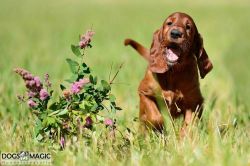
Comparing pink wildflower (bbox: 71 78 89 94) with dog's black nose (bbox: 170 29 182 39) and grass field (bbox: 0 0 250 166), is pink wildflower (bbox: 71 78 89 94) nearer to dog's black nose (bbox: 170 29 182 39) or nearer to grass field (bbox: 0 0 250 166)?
grass field (bbox: 0 0 250 166)

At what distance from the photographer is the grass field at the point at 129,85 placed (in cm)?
375

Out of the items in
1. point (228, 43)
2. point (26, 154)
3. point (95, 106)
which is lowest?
point (26, 154)

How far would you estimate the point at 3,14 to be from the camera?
21.1m

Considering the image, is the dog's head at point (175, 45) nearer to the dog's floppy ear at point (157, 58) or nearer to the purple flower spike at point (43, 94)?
the dog's floppy ear at point (157, 58)

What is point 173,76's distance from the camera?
4.84 metres

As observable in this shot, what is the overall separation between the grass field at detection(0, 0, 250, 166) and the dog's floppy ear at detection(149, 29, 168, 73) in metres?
0.36

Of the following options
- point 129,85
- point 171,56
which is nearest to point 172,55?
point 171,56

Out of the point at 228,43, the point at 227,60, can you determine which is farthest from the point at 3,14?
the point at 227,60

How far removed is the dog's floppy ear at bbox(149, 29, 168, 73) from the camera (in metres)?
4.80

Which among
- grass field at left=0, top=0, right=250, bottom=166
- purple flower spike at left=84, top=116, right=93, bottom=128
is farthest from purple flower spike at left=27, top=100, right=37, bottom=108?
purple flower spike at left=84, top=116, right=93, bottom=128

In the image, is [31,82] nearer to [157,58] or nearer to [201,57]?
[157,58]

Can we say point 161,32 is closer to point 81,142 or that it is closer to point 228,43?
point 81,142

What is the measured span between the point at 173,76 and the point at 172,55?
16cm

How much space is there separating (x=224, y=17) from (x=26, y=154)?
15.8m
